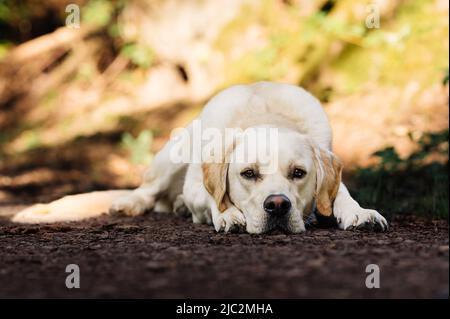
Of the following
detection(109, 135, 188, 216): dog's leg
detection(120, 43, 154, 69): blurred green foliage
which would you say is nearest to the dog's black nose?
detection(109, 135, 188, 216): dog's leg

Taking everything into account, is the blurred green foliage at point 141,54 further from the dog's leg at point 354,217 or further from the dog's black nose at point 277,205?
the dog's black nose at point 277,205

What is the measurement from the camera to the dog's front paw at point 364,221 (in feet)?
12.3

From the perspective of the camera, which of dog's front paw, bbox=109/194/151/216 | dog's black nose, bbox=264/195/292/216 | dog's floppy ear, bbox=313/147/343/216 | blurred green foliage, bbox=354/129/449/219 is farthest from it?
dog's front paw, bbox=109/194/151/216

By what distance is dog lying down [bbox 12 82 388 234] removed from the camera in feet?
12.3

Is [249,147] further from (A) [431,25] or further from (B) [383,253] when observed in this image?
(A) [431,25]

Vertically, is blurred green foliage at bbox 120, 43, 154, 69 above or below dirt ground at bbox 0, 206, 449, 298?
above

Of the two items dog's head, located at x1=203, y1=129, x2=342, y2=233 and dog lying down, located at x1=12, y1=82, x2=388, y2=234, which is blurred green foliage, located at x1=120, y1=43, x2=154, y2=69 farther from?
dog's head, located at x1=203, y1=129, x2=342, y2=233

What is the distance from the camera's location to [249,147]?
3.91 metres

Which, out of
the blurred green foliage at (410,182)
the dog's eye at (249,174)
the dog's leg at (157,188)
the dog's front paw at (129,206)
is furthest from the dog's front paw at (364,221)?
the dog's front paw at (129,206)

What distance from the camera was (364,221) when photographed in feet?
12.4

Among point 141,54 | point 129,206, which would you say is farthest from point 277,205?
point 141,54

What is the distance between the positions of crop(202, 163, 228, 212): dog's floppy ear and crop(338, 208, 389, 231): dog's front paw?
0.79 meters

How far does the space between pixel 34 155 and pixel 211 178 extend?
21.9ft
